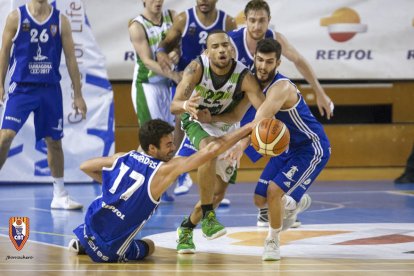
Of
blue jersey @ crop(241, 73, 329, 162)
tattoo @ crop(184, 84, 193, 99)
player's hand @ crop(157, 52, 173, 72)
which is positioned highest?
player's hand @ crop(157, 52, 173, 72)

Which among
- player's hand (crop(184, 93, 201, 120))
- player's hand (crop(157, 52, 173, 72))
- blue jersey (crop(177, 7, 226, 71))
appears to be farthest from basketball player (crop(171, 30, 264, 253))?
blue jersey (crop(177, 7, 226, 71))

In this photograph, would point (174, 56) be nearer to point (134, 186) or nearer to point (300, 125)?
point (300, 125)

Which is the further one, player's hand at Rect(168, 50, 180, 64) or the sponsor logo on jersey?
player's hand at Rect(168, 50, 180, 64)

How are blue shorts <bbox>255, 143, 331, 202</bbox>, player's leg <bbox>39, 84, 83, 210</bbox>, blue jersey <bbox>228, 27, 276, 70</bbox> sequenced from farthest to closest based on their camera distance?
1. player's leg <bbox>39, 84, 83, 210</bbox>
2. blue jersey <bbox>228, 27, 276, 70</bbox>
3. blue shorts <bbox>255, 143, 331, 202</bbox>

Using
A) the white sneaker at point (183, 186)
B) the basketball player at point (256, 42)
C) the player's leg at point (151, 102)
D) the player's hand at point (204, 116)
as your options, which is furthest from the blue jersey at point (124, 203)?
the white sneaker at point (183, 186)

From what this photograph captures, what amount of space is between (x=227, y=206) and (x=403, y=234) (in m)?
2.73

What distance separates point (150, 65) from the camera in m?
10.6

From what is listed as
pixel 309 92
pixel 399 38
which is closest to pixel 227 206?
pixel 309 92

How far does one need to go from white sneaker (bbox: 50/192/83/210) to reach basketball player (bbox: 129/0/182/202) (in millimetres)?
1262

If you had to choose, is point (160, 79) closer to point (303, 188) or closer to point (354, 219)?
point (354, 219)

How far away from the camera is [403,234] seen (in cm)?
813

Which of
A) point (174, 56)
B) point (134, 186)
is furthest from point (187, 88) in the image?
point (174, 56)

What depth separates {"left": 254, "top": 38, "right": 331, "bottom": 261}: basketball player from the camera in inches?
285

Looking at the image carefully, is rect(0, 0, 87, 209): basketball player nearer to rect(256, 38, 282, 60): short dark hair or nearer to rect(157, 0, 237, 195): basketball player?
rect(157, 0, 237, 195): basketball player
